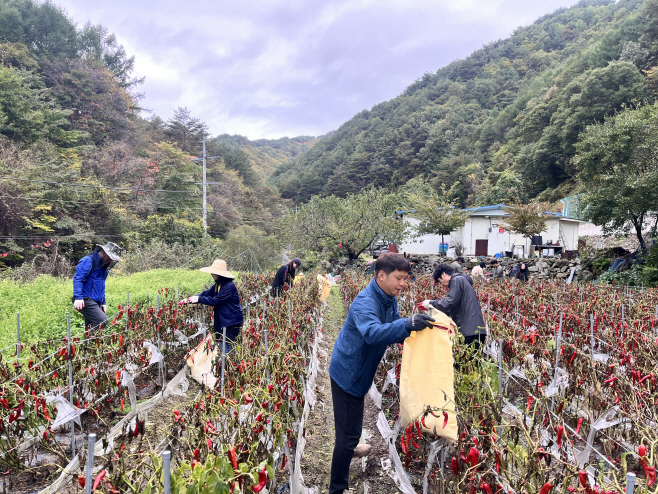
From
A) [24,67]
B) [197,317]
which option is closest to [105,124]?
[24,67]

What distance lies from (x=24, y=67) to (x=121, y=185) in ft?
29.8

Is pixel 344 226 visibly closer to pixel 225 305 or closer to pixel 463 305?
pixel 225 305

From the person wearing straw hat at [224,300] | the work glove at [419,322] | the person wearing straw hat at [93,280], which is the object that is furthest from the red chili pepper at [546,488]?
the person wearing straw hat at [93,280]

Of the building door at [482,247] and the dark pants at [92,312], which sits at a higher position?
the dark pants at [92,312]

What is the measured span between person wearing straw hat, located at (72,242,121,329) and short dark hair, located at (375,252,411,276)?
10.4 ft

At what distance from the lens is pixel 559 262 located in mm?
15500

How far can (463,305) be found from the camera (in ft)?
12.6

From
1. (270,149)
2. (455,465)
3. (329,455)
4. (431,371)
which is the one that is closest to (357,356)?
(431,371)

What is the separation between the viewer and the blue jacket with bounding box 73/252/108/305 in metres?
4.07

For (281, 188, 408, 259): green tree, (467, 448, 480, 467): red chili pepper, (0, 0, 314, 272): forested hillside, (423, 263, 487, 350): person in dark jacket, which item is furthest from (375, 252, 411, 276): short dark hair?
(281, 188, 408, 259): green tree

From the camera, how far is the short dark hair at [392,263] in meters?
2.22

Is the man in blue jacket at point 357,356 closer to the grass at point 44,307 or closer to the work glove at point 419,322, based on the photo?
the work glove at point 419,322

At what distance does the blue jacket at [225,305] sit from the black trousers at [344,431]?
6.51 ft

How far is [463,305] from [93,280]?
3.90 metres
